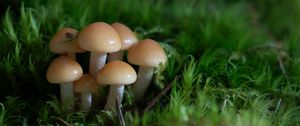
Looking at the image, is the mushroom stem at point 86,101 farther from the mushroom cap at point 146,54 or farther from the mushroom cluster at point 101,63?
the mushroom cap at point 146,54

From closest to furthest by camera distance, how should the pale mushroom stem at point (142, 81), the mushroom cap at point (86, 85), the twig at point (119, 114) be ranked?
the twig at point (119, 114) < the mushroom cap at point (86, 85) < the pale mushroom stem at point (142, 81)

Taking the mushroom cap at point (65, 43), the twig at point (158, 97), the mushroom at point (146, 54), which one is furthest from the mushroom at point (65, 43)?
the twig at point (158, 97)

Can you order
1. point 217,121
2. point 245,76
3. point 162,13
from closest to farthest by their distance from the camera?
point 217,121 → point 245,76 → point 162,13

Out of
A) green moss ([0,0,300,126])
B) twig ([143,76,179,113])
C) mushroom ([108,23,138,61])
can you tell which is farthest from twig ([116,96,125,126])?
mushroom ([108,23,138,61])

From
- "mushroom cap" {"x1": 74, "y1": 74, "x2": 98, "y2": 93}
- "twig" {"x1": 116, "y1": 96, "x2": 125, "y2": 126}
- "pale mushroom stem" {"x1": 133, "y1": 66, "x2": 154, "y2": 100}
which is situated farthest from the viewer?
"pale mushroom stem" {"x1": 133, "y1": 66, "x2": 154, "y2": 100}

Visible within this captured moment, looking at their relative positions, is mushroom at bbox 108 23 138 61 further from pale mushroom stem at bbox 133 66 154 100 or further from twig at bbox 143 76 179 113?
twig at bbox 143 76 179 113

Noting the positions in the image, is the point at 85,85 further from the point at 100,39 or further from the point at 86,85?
the point at 100,39

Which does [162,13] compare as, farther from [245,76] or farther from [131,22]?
[245,76]

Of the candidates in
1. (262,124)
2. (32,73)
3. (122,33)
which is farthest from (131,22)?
(262,124)
